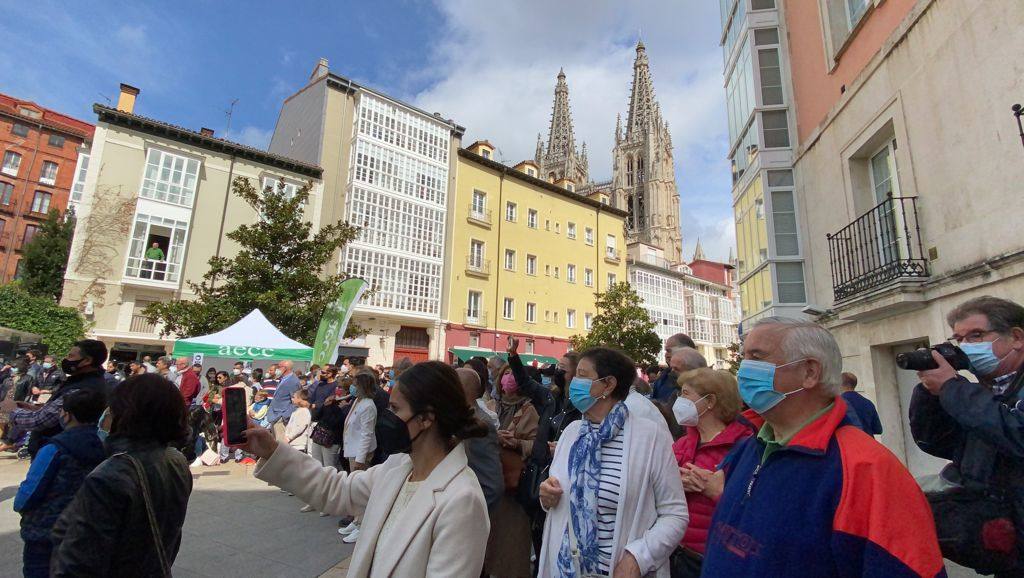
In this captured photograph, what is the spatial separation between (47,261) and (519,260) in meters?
33.3

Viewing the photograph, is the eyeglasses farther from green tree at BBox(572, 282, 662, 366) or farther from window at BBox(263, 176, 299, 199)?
window at BBox(263, 176, 299, 199)

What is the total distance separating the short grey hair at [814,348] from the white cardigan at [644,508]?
3.66 ft

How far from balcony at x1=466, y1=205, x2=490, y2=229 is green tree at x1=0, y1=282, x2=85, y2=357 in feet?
A: 69.5

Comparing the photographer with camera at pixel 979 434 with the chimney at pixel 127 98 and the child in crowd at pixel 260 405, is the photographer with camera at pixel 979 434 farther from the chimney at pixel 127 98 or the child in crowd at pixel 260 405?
the chimney at pixel 127 98

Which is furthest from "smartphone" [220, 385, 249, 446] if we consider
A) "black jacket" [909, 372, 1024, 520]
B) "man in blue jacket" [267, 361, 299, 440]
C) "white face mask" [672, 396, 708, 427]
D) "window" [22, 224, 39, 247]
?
"window" [22, 224, 39, 247]

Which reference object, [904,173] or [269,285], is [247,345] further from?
[904,173]

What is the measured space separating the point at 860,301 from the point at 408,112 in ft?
96.6

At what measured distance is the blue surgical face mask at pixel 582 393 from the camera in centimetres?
299

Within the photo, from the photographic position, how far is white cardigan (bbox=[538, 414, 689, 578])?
247 centimetres

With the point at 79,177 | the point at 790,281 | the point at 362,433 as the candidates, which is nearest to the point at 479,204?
the point at 790,281

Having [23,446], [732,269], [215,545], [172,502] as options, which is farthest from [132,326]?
[732,269]

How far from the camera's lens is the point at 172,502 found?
8.02 ft

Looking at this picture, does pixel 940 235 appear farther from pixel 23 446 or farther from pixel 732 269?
pixel 732 269

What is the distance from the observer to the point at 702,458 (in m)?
2.98
